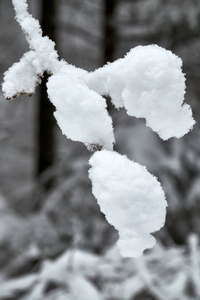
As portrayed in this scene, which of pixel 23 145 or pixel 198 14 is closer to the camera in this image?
pixel 198 14

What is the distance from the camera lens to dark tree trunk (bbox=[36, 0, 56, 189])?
4367mm

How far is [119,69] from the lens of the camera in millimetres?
572

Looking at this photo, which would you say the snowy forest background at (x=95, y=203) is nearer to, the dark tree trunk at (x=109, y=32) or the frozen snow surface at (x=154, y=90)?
the dark tree trunk at (x=109, y=32)

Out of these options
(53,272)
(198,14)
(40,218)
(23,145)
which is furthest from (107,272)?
(23,145)

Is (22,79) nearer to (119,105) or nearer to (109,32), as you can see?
(119,105)

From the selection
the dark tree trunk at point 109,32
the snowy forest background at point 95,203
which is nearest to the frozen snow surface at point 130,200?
the snowy forest background at point 95,203

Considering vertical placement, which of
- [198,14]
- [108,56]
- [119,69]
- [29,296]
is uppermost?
[108,56]

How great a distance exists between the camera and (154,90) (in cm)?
51

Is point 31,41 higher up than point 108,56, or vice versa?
point 108,56

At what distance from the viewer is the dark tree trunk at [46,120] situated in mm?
4367

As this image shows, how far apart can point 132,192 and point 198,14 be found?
11.5 feet

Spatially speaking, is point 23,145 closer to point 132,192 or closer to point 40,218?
point 40,218

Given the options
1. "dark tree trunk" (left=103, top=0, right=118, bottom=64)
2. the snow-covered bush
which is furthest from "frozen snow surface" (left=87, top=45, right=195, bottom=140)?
"dark tree trunk" (left=103, top=0, right=118, bottom=64)

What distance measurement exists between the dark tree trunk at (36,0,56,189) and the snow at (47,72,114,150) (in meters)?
3.93
